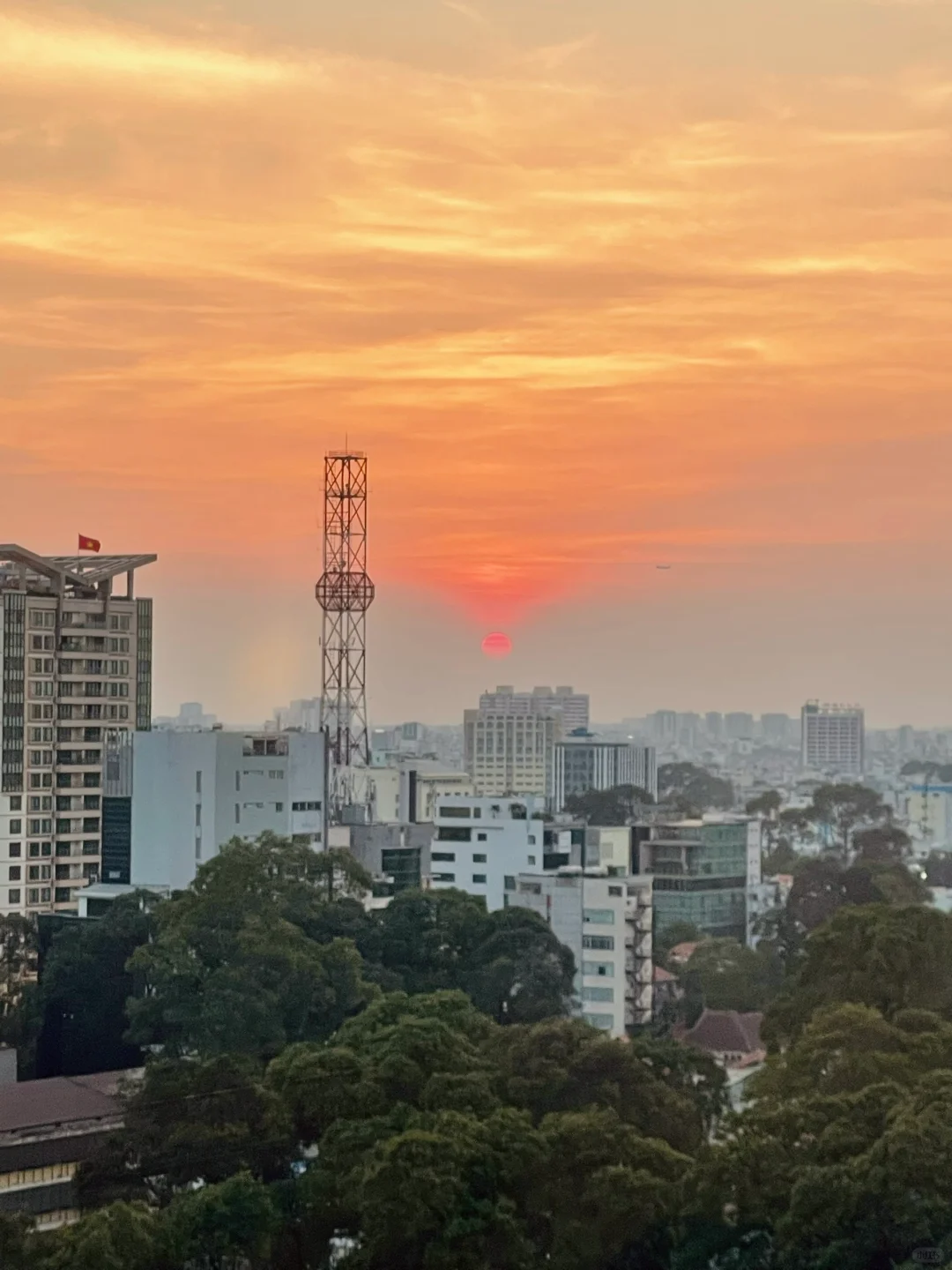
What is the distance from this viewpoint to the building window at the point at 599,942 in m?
20.9

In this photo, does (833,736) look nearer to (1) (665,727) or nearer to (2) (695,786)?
(1) (665,727)

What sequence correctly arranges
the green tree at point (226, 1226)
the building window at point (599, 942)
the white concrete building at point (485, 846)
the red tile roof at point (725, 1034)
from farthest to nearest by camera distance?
the white concrete building at point (485, 846) → the building window at point (599, 942) → the red tile roof at point (725, 1034) → the green tree at point (226, 1226)

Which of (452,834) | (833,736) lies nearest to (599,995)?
(452,834)

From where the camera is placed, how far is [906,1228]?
9.60 metres

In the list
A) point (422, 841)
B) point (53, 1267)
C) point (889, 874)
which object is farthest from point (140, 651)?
point (53, 1267)

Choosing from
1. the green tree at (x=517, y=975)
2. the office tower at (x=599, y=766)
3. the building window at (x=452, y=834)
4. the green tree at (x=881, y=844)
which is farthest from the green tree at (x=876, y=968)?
the office tower at (x=599, y=766)

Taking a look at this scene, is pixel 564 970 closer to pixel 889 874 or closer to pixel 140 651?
pixel 140 651

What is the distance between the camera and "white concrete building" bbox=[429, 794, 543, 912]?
24.2 m

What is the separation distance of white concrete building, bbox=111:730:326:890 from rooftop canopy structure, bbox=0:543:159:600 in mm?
2663

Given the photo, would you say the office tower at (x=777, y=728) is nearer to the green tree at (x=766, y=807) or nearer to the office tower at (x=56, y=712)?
the green tree at (x=766, y=807)

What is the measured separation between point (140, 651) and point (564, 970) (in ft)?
27.8

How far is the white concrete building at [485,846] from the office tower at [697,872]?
2.73m

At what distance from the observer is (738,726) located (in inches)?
4154

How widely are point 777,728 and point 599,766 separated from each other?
160 ft
